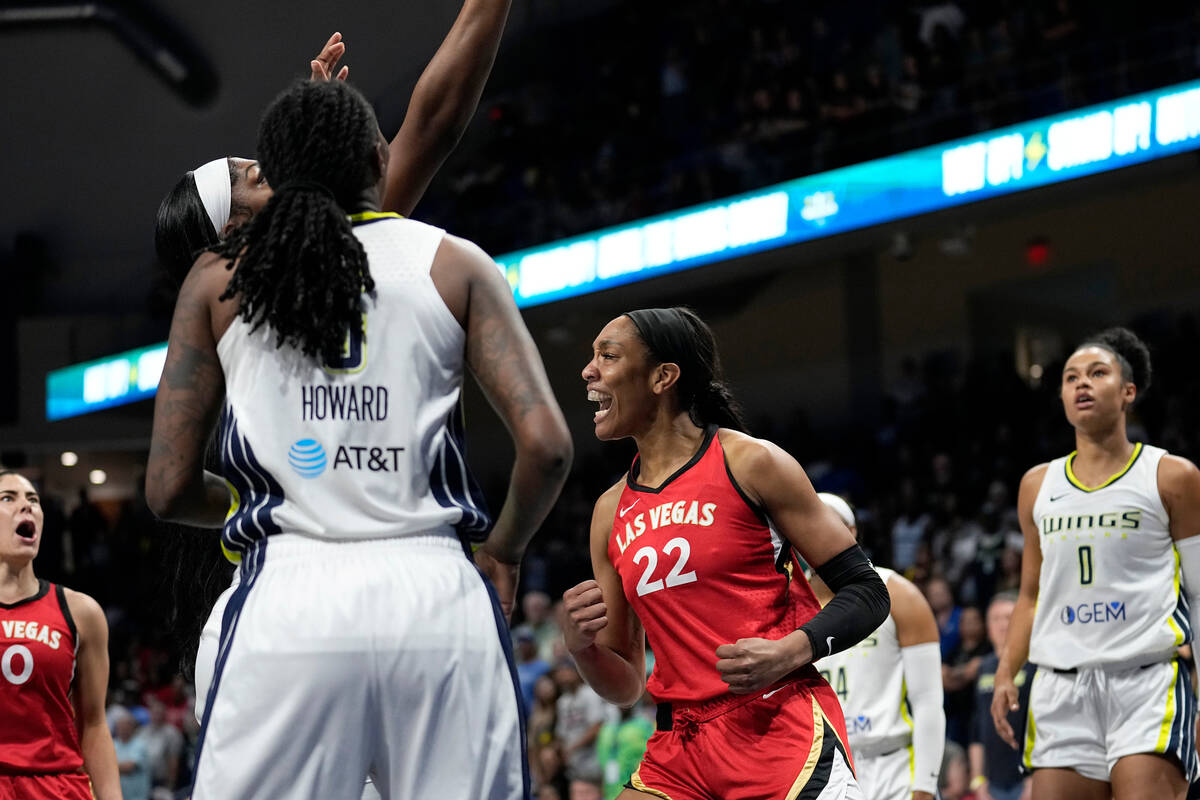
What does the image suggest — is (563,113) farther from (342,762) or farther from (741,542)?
(342,762)

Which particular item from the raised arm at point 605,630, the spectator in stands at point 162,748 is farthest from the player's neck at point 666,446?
the spectator in stands at point 162,748

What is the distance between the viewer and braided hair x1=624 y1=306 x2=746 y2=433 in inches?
150

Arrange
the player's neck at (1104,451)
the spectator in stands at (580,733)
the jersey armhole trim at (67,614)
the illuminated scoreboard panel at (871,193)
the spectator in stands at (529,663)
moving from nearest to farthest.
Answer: the jersey armhole trim at (67,614)
the player's neck at (1104,451)
the spectator in stands at (580,733)
the spectator in stands at (529,663)
the illuminated scoreboard panel at (871,193)

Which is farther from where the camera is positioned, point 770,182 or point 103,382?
point 103,382

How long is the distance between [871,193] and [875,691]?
30.9 feet

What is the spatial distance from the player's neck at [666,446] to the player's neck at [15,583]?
271 cm

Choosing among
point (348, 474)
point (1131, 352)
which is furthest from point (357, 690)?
point (1131, 352)

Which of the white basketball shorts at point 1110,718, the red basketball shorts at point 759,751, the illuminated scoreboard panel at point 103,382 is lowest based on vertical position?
the white basketball shorts at point 1110,718

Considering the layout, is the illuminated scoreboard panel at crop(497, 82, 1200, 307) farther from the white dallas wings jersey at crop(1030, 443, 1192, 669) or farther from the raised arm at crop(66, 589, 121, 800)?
the raised arm at crop(66, 589, 121, 800)

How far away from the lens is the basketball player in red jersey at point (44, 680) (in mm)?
5055

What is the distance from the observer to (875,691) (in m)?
5.48

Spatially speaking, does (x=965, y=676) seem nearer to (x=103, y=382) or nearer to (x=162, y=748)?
(x=162, y=748)

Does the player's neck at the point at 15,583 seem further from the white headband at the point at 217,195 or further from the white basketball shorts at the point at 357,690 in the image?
the white basketball shorts at the point at 357,690

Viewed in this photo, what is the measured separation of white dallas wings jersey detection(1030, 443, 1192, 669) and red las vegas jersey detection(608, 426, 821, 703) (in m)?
2.19
